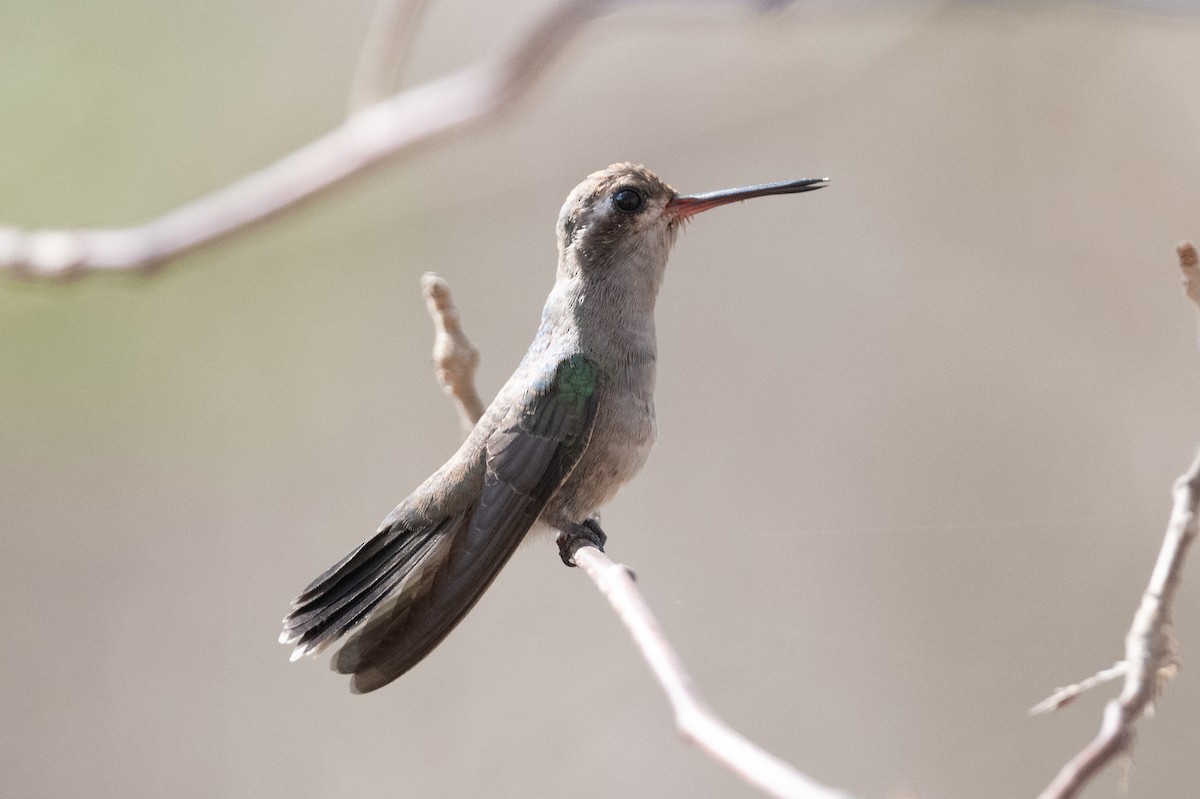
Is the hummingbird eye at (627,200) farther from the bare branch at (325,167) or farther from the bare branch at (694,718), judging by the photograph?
the bare branch at (694,718)

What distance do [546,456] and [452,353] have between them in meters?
0.32

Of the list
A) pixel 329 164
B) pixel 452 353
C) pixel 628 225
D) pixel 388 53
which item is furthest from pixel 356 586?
pixel 388 53

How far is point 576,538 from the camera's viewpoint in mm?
2080

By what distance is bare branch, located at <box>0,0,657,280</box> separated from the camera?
2205 mm

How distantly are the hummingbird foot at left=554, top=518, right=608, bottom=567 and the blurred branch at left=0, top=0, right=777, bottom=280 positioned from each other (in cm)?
86

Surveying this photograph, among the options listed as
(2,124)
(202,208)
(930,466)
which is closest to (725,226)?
(930,466)

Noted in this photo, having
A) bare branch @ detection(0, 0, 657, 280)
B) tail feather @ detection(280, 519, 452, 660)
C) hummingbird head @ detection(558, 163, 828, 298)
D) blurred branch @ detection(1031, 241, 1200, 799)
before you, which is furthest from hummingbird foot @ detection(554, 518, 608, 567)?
blurred branch @ detection(1031, 241, 1200, 799)

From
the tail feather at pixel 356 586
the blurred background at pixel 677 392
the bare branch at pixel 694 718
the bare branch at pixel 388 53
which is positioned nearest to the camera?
the bare branch at pixel 694 718

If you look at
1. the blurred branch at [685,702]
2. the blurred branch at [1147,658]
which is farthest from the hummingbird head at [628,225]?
the blurred branch at [1147,658]

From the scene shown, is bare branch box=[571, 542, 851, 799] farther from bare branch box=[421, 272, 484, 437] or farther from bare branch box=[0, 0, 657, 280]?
bare branch box=[0, 0, 657, 280]

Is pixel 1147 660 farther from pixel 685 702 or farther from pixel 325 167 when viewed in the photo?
pixel 325 167

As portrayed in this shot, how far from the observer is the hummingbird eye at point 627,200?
2221 millimetres

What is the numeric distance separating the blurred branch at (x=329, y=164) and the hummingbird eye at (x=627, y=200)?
0.95ft

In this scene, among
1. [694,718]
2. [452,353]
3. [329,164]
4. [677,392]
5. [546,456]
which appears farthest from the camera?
[677,392]
